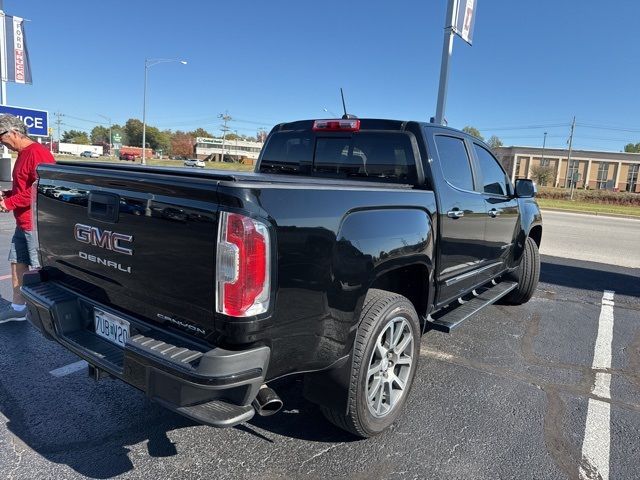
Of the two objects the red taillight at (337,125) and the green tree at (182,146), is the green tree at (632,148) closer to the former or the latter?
the green tree at (182,146)

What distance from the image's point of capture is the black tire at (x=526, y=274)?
5.66m

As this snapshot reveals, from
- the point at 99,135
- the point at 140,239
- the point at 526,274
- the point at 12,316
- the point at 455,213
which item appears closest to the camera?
the point at 140,239

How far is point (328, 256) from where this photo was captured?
222cm

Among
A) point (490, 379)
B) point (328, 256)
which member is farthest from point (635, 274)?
point (328, 256)

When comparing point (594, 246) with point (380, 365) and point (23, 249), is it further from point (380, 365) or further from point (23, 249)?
point (23, 249)

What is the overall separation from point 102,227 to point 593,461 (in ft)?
10.0

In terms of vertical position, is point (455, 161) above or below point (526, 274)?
above

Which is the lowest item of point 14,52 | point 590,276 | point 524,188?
point 590,276

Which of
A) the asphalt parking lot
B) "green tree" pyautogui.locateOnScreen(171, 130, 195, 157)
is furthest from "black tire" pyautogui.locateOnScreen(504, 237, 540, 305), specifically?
"green tree" pyautogui.locateOnScreen(171, 130, 195, 157)

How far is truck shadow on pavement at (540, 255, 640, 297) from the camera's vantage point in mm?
7035

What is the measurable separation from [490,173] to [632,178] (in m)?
91.0

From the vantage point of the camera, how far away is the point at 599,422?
10.2 feet

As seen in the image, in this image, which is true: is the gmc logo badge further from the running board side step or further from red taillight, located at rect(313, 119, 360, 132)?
the running board side step

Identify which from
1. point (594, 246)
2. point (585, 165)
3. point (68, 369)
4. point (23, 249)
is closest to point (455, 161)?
point (68, 369)
